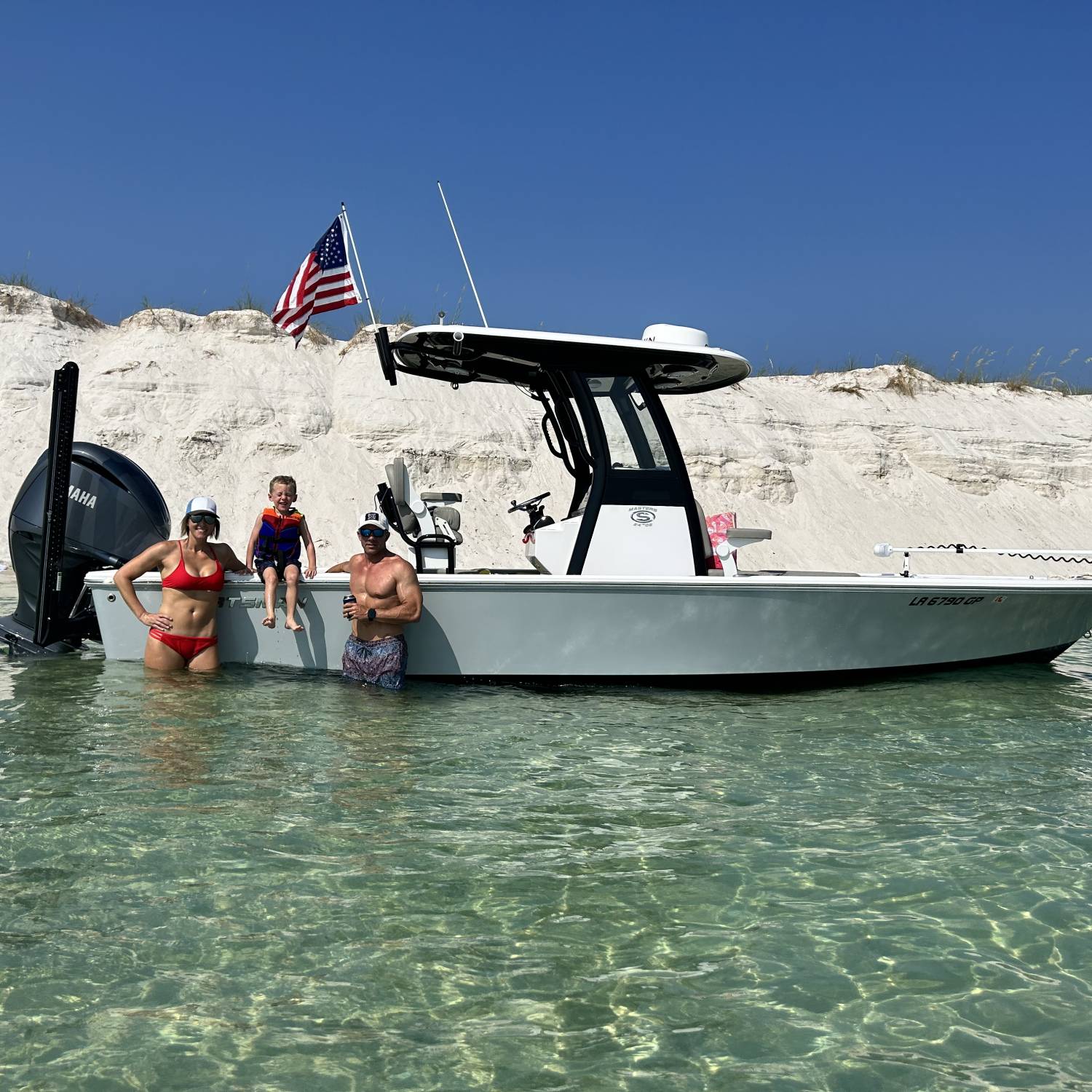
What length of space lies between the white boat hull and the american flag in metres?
2.48

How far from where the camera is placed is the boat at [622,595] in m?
7.63

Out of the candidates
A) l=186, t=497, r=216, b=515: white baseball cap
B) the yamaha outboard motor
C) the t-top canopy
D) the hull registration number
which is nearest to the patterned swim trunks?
l=186, t=497, r=216, b=515: white baseball cap

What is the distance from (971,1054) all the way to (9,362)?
2824cm

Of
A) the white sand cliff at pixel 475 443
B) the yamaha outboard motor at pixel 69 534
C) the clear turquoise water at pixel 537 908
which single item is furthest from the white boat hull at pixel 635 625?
the white sand cliff at pixel 475 443

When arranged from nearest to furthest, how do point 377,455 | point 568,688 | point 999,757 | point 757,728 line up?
point 999,757
point 757,728
point 568,688
point 377,455

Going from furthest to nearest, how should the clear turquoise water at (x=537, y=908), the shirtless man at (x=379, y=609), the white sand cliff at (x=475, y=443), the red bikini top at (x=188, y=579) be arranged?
the white sand cliff at (x=475, y=443) → the red bikini top at (x=188, y=579) → the shirtless man at (x=379, y=609) → the clear turquoise water at (x=537, y=908)

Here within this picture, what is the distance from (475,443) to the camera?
26.1m

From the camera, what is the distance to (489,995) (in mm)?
3027

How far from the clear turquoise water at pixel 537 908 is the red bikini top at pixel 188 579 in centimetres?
159

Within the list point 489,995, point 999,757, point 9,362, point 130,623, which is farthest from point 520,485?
point 489,995

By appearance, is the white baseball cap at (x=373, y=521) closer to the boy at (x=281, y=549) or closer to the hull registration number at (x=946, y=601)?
the boy at (x=281, y=549)

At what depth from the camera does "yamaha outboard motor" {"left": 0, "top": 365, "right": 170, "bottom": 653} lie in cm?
813

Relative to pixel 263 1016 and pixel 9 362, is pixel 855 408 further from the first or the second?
pixel 263 1016

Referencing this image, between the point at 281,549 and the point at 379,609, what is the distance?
1174mm
